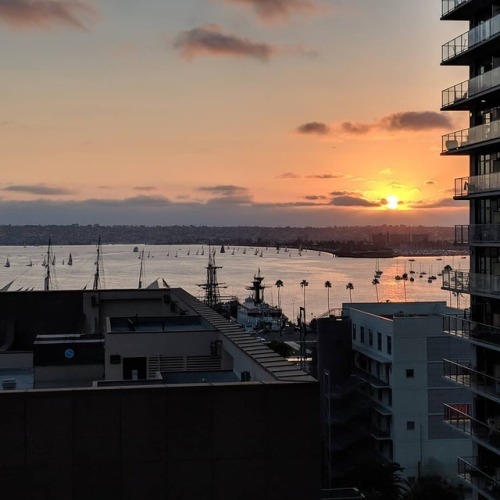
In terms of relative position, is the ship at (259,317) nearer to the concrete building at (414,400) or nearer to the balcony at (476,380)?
the concrete building at (414,400)

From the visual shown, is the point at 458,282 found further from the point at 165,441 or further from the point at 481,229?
the point at 165,441

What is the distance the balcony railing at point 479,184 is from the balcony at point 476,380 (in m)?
5.60

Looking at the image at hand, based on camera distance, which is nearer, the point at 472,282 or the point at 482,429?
the point at 482,429

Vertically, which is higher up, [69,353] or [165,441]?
[69,353]

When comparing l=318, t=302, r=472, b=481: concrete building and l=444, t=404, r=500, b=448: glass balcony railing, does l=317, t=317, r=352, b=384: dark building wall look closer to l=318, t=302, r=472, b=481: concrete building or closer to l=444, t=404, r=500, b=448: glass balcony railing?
l=318, t=302, r=472, b=481: concrete building

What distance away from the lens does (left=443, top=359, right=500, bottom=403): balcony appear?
2230 cm

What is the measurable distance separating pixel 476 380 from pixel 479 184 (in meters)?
6.19

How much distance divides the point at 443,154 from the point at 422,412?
15418 millimetres

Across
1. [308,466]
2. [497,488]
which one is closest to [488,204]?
[497,488]

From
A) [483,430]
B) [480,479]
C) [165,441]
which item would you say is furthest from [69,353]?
[480,479]

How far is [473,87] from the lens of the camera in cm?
2339

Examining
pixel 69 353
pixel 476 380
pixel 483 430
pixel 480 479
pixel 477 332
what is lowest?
pixel 480 479

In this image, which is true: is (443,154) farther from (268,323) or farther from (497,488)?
(268,323)

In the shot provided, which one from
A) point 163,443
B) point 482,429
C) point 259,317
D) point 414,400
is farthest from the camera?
point 259,317
